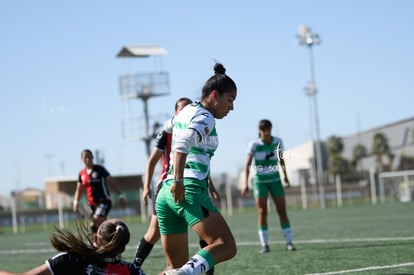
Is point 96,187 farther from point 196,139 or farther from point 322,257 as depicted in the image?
point 196,139

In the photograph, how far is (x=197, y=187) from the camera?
22.0ft

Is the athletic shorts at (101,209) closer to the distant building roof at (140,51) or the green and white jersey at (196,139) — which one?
the green and white jersey at (196,139)

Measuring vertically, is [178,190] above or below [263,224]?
above

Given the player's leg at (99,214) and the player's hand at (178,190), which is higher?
the player's hand at (178,190)

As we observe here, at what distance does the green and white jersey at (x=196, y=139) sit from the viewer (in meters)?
6.57

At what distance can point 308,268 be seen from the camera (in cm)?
991

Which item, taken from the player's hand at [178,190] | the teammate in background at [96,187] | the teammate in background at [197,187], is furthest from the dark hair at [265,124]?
the player's hand at [178,190]

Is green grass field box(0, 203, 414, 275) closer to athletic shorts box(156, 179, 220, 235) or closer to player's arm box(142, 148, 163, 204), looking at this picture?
player's arm box(142, 148, 163, 204)

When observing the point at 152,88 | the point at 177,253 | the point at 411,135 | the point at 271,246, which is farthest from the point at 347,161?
the point at 177,253

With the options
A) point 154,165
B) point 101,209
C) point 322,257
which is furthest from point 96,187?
point 154,165

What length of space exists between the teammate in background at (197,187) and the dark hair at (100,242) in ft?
2.67

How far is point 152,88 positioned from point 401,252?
4846 centimetres

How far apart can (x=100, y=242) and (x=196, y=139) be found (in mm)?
1377

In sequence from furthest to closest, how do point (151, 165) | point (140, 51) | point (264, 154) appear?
point (140, 51) < point (264, 154) < point (151, 165)
